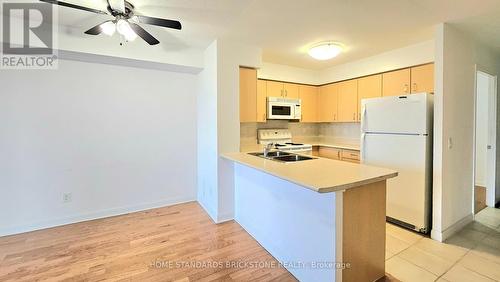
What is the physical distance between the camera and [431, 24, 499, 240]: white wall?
8.25ft

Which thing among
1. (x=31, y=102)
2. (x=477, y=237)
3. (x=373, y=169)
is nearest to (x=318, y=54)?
(x=373, y=169)

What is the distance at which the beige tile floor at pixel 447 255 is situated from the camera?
6.45 ft

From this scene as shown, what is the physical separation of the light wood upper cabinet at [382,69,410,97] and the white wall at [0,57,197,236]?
2993 millimetres

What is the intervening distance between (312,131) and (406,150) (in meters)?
2.34

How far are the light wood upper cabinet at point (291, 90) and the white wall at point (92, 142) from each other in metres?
1.63

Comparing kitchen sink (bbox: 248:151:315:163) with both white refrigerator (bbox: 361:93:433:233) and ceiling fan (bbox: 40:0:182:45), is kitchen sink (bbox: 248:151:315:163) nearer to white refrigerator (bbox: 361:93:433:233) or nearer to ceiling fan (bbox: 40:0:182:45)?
white refrigerator (bbox: 361:93:433:233)

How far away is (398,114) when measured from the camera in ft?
9.17

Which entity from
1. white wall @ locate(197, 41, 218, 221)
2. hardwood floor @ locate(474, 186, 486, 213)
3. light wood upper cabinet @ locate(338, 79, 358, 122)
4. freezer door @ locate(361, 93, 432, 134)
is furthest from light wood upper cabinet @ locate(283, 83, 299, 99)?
hardwood floor @ locate(474, 186, 486, 213)

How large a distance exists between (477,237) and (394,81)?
2156mm

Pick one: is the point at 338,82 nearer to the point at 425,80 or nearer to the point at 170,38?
the point at 425,80

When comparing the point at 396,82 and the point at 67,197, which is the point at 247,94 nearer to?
the point at 396,82

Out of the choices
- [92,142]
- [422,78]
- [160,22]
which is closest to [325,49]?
[422,78]

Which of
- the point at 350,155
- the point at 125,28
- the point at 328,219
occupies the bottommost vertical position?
A: the point at 328,219

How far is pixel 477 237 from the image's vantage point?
8.53ft
